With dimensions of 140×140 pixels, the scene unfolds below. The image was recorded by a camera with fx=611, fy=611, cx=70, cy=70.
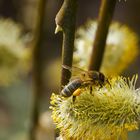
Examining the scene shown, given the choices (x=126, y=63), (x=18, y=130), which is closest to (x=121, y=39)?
(x=126, y=63)

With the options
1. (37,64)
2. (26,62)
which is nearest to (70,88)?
(37,64)

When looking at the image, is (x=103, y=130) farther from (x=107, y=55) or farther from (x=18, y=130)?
(x=18, y=130)

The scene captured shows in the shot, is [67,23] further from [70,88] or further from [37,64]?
A: [37,64]

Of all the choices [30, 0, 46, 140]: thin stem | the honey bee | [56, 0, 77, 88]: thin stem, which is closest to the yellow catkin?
the honey bee

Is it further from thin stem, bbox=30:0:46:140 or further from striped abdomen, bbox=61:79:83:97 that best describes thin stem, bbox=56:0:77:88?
thin stem, bbox=30:0:46:140

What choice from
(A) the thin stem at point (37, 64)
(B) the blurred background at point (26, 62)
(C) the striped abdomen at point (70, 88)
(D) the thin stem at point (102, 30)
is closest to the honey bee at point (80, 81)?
(C) the striped abdomen at point (70, 88)

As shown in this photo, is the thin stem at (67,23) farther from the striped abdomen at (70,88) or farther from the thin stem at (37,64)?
the thin stem at (37,64)
